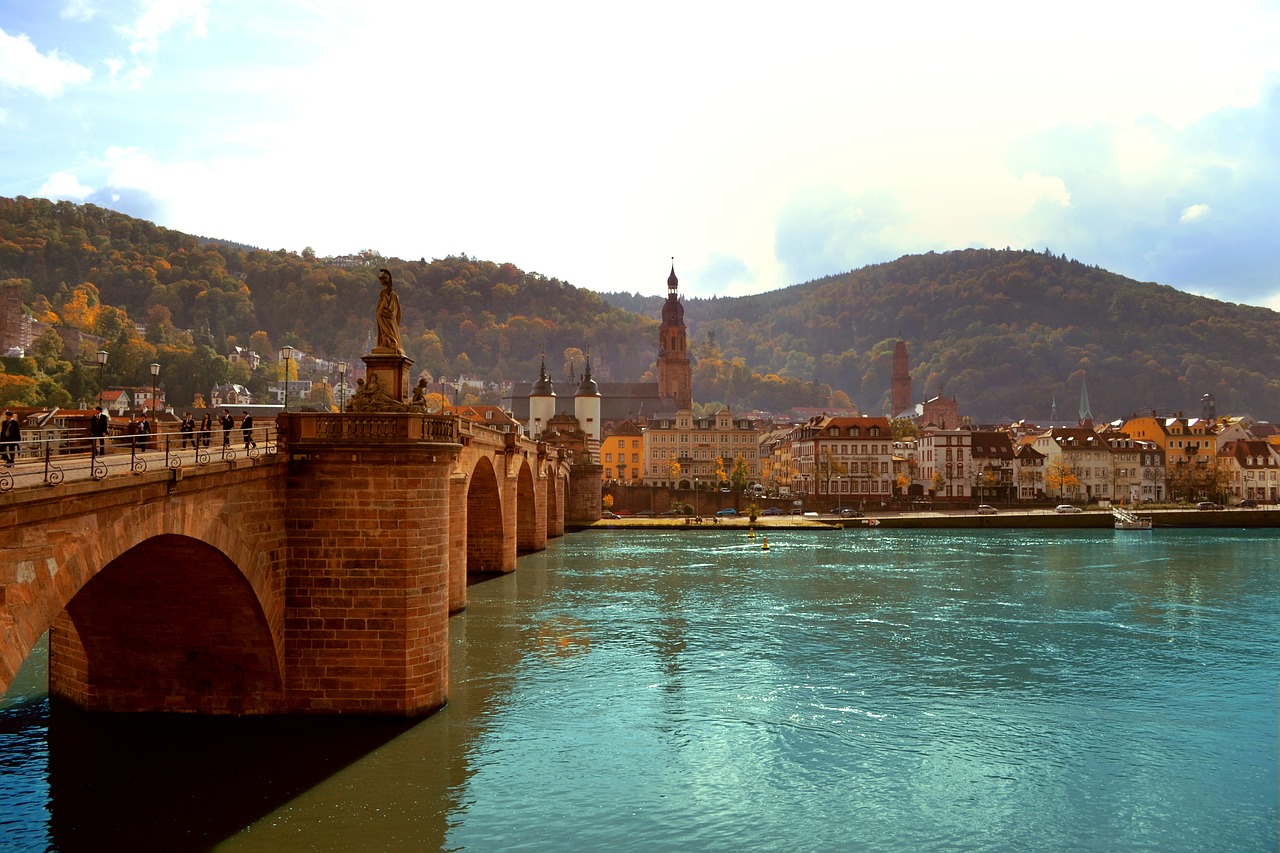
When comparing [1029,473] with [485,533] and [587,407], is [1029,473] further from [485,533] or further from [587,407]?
[485,533]

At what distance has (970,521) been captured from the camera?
92.7 meters

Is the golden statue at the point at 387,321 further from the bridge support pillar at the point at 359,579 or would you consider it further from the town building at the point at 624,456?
the town building at the point at 624,456

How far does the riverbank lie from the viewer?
88.0 m

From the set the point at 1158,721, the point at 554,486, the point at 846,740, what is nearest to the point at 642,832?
the point at 846,740

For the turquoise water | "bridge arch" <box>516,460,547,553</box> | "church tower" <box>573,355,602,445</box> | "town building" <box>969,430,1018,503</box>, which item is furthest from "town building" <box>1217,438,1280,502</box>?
the turquoise water

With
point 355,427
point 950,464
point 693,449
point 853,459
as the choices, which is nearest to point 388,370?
point 355,427

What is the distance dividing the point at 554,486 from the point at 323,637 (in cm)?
5805

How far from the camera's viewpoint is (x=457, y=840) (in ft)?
55.6

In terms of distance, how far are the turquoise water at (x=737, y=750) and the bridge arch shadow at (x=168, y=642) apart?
2.11 feet

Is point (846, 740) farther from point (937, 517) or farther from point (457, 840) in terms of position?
point (937, 517)

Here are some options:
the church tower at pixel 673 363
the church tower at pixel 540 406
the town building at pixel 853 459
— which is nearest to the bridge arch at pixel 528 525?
the church tower at pixel 540 406

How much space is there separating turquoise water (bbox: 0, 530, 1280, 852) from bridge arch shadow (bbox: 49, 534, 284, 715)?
643mm

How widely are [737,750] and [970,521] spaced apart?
75728 millimetres

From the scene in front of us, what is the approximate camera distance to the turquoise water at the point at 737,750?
1756 cm
